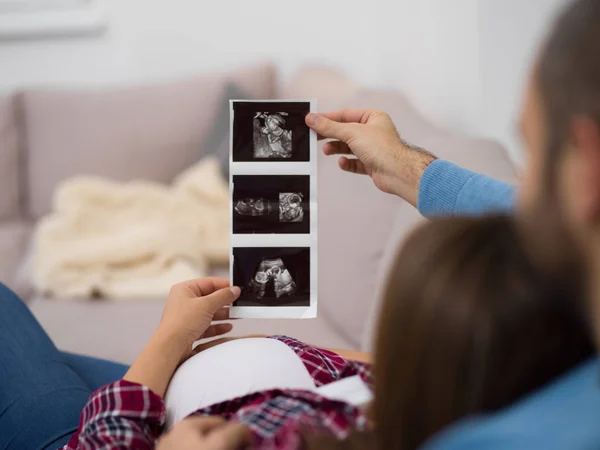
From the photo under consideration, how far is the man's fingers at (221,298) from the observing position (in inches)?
37.9

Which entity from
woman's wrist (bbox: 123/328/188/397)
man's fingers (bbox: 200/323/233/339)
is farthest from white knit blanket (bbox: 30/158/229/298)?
woman's wrist (bbox: 123/328/188/397)

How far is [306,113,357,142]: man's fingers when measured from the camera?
1.04 m

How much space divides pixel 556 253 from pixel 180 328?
0.56m

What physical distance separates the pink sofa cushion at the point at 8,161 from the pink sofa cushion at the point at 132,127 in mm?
116

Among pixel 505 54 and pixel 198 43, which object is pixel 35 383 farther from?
pixel 198 43

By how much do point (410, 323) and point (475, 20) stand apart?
1.42 meters

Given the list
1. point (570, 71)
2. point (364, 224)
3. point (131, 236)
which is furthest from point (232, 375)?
point (131, 236)

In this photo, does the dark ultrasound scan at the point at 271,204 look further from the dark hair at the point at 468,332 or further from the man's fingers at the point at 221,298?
the dark hair at the point at 468,332

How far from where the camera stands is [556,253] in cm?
50

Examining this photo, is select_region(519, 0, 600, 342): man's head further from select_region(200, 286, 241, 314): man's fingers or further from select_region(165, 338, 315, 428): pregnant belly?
select_region(200, 286, 241, 314): man's fingers

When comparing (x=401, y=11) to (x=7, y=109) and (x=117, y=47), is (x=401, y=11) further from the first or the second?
(x=7, y=109)

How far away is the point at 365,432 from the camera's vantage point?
63cm

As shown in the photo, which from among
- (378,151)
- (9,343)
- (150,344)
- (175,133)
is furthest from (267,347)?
(175,133)

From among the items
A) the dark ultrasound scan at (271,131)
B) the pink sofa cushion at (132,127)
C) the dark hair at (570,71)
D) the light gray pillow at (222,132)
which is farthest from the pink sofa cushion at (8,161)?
the dark hair at (570,71)
